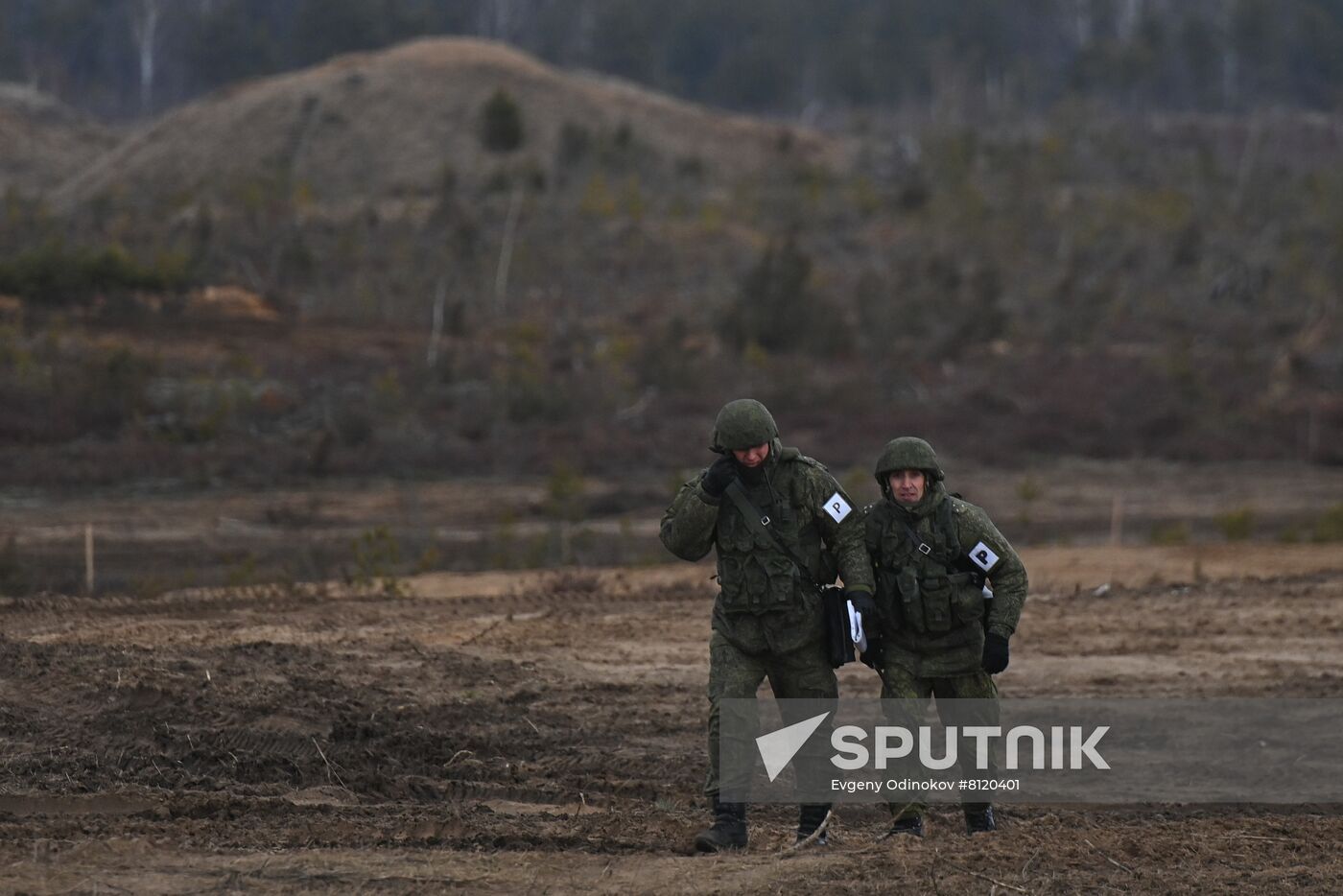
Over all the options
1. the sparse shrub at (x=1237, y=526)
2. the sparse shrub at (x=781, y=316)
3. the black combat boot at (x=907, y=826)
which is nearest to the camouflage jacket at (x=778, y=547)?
the black combat boot at (x=907, y=826)

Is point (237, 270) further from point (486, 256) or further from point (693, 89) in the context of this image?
point (693, 89)

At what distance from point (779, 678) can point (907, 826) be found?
87cm

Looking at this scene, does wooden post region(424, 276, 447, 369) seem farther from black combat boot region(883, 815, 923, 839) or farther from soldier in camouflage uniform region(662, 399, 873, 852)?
black combat boot region(883, 815, 923, 839)

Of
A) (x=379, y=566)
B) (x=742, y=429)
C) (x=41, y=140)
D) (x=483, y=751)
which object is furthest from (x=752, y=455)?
(x=41, y=140)

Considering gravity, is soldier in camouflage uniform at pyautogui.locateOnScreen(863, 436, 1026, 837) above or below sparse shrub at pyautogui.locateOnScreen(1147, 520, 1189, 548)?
above

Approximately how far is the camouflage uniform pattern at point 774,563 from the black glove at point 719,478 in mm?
53

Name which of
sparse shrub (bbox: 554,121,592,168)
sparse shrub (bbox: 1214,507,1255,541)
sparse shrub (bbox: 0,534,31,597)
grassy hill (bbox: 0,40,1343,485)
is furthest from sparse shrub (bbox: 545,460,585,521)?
sparse shrub (bbox: 554,121,592,168)

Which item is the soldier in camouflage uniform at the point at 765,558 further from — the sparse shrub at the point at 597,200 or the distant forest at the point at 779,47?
the distant forest at the point at 779,47

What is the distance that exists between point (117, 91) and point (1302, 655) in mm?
78197

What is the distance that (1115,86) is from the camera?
261 feet

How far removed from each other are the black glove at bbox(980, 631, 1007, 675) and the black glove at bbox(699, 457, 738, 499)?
1.30 m

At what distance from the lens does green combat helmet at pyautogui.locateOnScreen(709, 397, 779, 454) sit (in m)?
6.68

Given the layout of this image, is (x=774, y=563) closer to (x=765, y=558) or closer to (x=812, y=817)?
(x=765, y=558)

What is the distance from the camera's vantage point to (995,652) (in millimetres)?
6770
